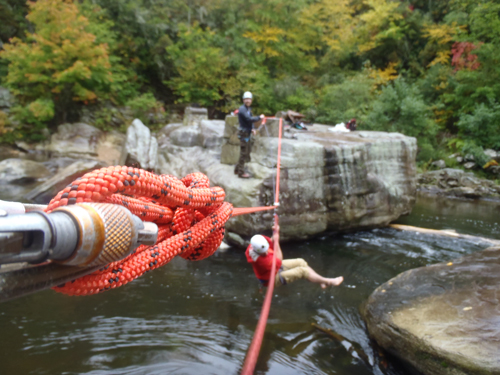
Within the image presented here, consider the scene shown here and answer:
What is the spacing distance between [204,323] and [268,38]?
1355cm

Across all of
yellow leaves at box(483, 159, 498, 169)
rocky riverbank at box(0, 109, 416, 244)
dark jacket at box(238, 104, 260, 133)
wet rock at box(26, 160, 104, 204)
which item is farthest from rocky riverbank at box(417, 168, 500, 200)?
wet rock at box(26, 160, 104, 204)

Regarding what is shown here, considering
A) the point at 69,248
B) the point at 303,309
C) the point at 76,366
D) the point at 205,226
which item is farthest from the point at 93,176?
the point at 303,309

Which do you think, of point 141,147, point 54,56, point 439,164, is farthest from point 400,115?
point 54,56

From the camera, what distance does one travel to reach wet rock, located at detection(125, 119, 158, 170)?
1074 cm

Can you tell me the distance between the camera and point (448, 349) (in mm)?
2658

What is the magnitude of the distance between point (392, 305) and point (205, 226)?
2554mm

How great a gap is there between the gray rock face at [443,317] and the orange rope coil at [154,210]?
206cm

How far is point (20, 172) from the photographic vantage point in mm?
10039

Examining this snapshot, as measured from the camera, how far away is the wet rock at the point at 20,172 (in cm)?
983

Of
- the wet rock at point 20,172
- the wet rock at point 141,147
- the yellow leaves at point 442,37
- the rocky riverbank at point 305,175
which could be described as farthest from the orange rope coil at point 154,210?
the yellow leaves at point 442,37

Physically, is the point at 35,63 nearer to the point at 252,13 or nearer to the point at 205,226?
the point at 252,13

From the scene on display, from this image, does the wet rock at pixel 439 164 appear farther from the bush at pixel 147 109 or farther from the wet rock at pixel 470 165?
the bush at pixel 147 109

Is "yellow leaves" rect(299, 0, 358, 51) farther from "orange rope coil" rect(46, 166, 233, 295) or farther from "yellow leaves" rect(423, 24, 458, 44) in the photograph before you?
"orange rope coil" rect(46, 166, 233, 295)

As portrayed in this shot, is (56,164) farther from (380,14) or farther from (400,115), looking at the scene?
(380,14)
